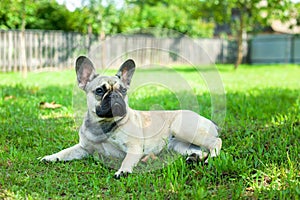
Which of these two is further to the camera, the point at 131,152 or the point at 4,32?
the point at 4,32

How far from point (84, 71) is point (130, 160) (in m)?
0.78

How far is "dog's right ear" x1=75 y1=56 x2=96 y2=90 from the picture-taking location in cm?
329

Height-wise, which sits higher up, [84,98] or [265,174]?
[84,98]

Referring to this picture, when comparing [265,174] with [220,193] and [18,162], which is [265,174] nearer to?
[220,193]

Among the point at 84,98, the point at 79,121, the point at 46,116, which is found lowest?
the point at 46,116

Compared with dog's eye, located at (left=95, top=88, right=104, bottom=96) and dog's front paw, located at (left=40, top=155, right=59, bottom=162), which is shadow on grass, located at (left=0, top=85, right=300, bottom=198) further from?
dog's eye, located at (left=95, top=88, right=104, bottom=96)

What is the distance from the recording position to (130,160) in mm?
3156

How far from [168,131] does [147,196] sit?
35.9 inches

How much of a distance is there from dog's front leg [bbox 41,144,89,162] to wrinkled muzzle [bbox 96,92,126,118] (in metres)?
0.54

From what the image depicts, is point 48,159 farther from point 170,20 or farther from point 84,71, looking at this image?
point 170,20

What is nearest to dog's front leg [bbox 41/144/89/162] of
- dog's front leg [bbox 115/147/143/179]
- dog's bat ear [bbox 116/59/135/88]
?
dog's front leg [bbox 115/147/143/179]

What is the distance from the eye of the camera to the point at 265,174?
297cm

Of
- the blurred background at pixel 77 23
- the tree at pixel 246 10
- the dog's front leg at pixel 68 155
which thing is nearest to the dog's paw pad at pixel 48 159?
the dog's front leg at pixel 68 155

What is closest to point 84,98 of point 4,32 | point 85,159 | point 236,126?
point 85,159
